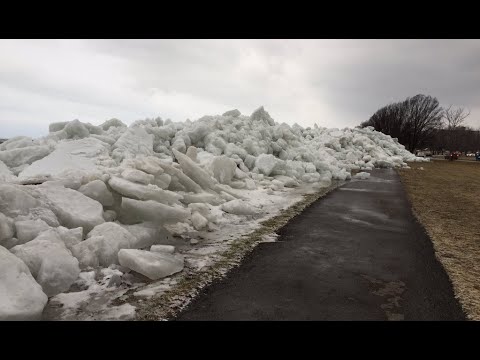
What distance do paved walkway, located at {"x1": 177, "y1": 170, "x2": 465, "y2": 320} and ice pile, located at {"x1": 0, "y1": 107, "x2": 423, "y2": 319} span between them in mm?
865

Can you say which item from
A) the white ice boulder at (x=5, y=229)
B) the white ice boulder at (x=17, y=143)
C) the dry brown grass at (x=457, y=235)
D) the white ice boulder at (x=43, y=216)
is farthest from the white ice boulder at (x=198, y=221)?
the white ice boulder at (x=17, y=143)

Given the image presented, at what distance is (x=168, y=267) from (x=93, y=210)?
157cm

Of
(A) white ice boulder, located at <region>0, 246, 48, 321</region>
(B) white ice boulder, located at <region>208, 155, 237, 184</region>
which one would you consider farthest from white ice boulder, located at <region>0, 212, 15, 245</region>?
(B) white ice boulder, located at <region>208, 155, 237, 184</region>

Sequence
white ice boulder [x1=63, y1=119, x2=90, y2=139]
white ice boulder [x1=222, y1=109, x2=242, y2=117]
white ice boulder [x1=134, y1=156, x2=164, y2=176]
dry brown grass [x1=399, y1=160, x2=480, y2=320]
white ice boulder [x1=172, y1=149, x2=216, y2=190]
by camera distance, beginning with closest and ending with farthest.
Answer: dry brown grass [x1=399, y1=160, x2=480, y2=320]
white ice boulder [x1=134, y1=156, x2=164, y2=176]
white ice boulder [x1=172, y1=149, x2=216, y2=190]
white ice boulder [x1=63, y1=119, x2=90, y2=139]
white ice boulder [x1=222, y1=109, x2=242, y2=117]

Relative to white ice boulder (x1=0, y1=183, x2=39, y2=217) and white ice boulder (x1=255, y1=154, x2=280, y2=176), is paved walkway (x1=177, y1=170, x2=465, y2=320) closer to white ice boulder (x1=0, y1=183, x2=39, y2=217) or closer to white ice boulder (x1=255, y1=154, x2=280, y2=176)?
white ice boulder (x1=0, y1=183, x2=39, y2=217)

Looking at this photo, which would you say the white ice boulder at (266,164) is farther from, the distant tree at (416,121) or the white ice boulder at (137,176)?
the distant tree at (416,121)

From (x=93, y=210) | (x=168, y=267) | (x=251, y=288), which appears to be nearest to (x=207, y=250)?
(x=168, y=267)

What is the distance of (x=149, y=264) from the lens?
3.41 m

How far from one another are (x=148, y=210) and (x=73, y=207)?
0.98 metres

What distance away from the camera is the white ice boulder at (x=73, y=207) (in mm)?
4148

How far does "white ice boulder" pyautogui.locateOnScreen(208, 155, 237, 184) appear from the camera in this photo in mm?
8883

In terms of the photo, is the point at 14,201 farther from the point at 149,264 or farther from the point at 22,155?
the point at 22,155

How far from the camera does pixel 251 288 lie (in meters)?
3.21
